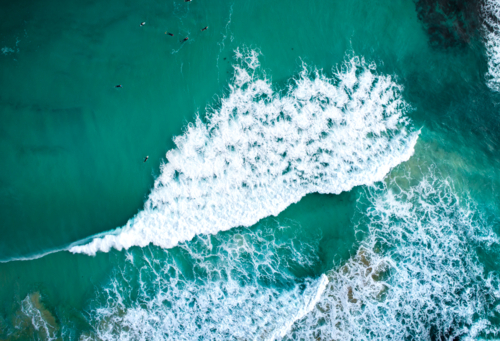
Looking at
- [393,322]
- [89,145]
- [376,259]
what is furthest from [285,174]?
[89,145]

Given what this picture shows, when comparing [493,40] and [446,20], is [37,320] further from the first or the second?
[493,40]

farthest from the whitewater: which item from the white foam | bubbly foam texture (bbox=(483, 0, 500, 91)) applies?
bubbly foam texture (bbox=(483, 0, 500, 91))

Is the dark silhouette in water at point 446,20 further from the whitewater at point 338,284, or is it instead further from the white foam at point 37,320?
the white foam at point 37,320

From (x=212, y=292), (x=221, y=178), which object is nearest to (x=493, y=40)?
(x=221, y=178)

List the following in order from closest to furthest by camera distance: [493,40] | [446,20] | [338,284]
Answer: [338,284] < [446,20] < [493,40]

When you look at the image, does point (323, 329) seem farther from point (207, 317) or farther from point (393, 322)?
point (207, 317)
